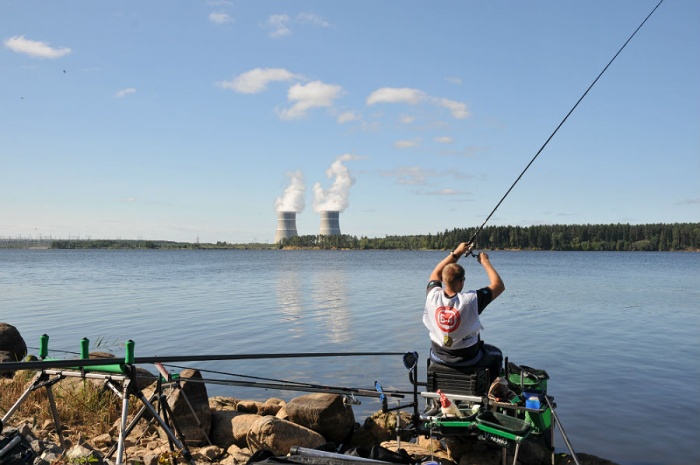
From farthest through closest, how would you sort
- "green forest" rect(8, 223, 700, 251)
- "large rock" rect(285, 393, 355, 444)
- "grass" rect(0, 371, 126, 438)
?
1. "green forest" rect(8, 223, 700, 251)
2. "large rock" rect(285, 393, 355, 444)
3. "grass" rect(0, 371, 126, 438)

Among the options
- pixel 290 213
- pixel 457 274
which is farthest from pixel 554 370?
pixel 290 213

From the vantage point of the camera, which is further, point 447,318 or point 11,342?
point 11,342

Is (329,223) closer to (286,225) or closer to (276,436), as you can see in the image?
(286,225)

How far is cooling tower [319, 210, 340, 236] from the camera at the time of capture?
180625 millimetres

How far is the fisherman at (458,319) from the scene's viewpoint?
6.02 m

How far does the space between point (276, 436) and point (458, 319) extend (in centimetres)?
273

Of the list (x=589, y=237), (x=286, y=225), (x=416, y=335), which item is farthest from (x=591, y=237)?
(x=416, y=335)

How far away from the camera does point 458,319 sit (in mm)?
6020

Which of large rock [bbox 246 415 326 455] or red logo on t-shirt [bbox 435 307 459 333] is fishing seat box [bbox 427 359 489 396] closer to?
red logo on t-shirt [bbox 435 307 459 333]

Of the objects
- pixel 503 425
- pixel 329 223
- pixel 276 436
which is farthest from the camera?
Result: pixel 329 223

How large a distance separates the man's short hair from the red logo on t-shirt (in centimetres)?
26

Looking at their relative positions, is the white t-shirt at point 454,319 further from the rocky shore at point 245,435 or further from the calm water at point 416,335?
the calm water at point 416,335

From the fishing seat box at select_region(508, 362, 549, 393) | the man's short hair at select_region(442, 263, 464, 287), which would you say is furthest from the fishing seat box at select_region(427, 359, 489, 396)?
the man's short hair at select_region(442, 263, 464, 287)

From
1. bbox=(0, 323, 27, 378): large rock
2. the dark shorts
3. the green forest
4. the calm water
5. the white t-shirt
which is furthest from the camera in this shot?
the green forest
